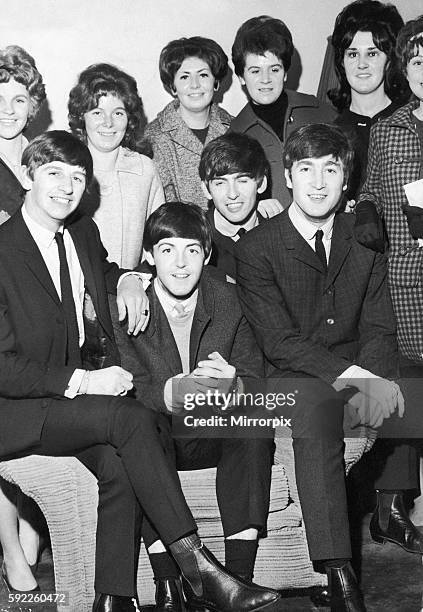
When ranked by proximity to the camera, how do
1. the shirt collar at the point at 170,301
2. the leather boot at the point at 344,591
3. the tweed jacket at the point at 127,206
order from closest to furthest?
1. the leather boot at the point at 344,591
2. the shirt collar at the point at 170,301
3. the tweed jacket at the point at 127,206

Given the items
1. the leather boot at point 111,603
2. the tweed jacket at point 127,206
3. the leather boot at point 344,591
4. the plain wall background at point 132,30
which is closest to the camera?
the leather boot at point 111,603

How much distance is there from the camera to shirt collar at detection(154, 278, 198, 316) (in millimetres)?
3111

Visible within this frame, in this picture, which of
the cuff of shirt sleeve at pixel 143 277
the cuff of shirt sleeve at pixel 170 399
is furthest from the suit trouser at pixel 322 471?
the cuff of shirt sleeve at pixel 143 277

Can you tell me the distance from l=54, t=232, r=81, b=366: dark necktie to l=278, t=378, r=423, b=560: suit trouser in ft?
2.29

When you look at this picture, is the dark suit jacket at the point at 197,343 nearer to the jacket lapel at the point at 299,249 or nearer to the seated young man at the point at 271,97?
the jacket lapel at the point at 299,249

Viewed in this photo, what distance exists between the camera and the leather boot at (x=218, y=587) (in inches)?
104

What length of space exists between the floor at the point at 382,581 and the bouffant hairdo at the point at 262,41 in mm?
1871

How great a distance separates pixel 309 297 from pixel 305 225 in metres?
0.24

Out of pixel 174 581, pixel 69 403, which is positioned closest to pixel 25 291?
pixel 69 403

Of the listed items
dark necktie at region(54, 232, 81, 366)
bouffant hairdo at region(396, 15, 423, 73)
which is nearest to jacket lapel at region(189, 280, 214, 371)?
dark necktie at region(54, 232, 81, 366)

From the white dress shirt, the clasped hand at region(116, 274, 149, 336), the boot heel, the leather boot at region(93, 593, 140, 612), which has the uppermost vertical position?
the white dress shirt

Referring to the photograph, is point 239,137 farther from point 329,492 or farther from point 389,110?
point 329,492

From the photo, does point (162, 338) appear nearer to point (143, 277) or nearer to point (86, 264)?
point (143, 277)

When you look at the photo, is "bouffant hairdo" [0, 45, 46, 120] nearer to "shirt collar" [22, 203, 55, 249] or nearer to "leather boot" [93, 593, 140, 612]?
"shirt collar" [22, 203, 55, 249]
